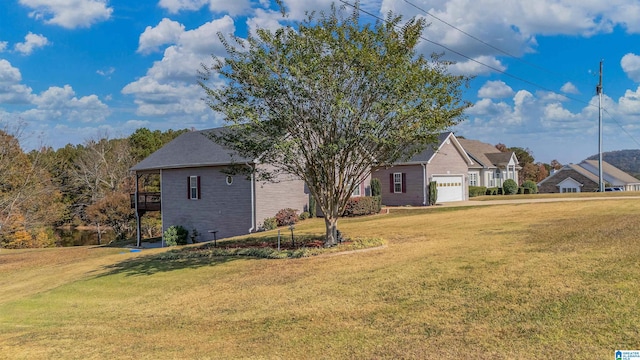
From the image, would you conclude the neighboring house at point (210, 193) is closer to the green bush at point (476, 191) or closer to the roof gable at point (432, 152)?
the roof gable at point (432, 152)

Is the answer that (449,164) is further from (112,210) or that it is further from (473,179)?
(112,210)

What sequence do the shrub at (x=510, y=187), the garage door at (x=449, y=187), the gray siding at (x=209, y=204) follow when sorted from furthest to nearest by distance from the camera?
the shrub at (x=510, y=187) → the garage door at (x=449, y=187) → the gray siding at (x=209, y=204)

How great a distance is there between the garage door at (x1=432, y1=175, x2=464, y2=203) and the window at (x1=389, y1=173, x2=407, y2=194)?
87.5 inches

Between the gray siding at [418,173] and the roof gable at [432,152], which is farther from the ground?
the roof gable at [432,152]

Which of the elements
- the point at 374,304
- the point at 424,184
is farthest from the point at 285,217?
the point at 374,304

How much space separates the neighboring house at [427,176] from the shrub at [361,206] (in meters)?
4.71

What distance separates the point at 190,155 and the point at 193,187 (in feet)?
7.15

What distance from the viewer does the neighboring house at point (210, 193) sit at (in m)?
25.1

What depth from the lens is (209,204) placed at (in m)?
27.1

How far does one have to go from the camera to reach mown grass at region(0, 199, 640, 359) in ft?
20.1

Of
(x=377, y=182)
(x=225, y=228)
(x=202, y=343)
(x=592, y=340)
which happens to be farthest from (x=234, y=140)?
(x=377, y=182)

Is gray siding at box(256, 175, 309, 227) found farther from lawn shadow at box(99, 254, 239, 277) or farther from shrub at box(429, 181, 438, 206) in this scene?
shrub at box(429, 181, 438, 206)

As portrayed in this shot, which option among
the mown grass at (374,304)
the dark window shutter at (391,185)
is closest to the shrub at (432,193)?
the dark window shutter at (391,185)

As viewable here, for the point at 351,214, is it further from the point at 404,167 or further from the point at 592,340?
the point at 592,340
